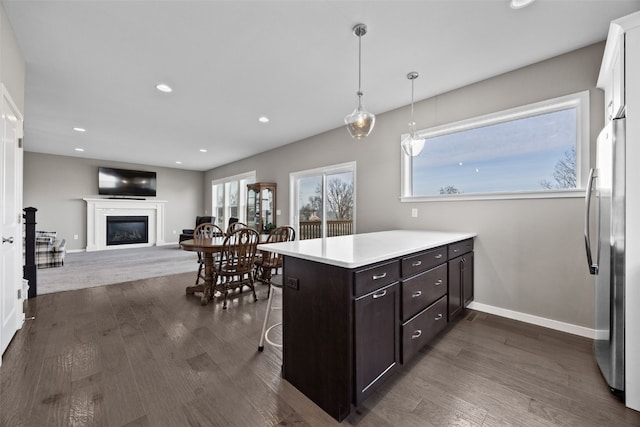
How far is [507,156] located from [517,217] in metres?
0.69

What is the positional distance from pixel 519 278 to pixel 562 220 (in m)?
0.68

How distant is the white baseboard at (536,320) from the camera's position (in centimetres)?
238

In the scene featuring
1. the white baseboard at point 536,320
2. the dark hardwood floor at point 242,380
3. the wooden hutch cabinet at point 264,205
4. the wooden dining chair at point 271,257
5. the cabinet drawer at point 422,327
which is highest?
the wooden hutch cabinet at point 264,205

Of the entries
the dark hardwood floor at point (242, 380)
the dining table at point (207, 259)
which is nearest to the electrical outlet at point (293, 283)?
the dark hardwood floor at point (242, 380)

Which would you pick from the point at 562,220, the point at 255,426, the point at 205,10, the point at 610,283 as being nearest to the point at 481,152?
the point at 562,220

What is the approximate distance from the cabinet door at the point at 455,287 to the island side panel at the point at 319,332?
1.46 meters

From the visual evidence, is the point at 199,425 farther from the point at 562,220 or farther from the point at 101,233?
the point at 101,233

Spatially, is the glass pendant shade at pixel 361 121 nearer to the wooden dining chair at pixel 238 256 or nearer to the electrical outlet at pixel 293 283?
the electrical outlet at pixel 293 283

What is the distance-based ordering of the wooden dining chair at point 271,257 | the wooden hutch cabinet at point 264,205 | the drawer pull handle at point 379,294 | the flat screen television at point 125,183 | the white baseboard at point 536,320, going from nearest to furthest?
the drawer pull handle at point 379,294 < the white baseboard at point 536,320 < the wooden dining chair at point 271,257 < the wooden hutch cabinet at point 264,205 < the flat screen television at point 125,183

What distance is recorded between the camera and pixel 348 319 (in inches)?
53.4

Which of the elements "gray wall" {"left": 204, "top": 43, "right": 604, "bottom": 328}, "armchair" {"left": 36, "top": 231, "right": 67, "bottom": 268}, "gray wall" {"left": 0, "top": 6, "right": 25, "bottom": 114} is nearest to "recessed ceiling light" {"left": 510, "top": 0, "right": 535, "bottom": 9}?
"gray wall" {"left": 204, "top": 43, "right": 604, "bottom": 328}

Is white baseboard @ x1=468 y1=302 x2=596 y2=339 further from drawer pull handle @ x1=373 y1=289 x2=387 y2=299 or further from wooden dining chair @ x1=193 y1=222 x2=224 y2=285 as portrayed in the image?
wooden dining chair @ x1=193 y1=222 x2=224 y2=285

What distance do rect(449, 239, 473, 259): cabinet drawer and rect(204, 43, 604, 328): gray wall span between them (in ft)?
0.53

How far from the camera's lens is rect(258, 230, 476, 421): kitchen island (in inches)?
54.4
